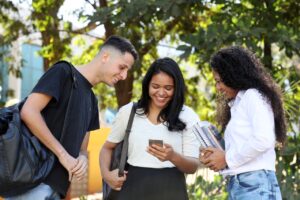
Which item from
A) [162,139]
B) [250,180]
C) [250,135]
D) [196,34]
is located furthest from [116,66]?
[196,34]

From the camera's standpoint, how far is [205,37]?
638cm

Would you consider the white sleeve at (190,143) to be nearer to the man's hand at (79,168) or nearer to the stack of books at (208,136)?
the stack of books at (208,136)

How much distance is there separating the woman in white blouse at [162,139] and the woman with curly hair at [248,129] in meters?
0.38

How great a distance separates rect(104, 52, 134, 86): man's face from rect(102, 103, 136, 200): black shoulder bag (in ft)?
1.33

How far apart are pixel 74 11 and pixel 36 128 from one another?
22.8 ft

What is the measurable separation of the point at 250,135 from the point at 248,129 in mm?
44

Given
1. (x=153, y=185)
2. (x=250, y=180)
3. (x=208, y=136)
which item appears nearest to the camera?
(x=250, y=180)

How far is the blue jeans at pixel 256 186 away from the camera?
9.67ft

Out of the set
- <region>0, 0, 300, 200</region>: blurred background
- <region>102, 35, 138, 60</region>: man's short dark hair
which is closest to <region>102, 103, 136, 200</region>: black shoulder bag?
<region>102, 35, 138, 60</region>: man's short dark hair

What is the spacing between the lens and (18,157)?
109 inches

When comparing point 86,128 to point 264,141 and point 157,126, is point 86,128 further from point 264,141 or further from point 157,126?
point 264,141

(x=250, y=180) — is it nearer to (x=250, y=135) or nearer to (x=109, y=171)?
(x=250, y=135)

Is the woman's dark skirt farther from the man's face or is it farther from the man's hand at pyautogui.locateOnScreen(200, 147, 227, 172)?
the man's face

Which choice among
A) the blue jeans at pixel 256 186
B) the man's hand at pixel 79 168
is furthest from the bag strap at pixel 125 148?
the blue jeans at pixel 256 186
